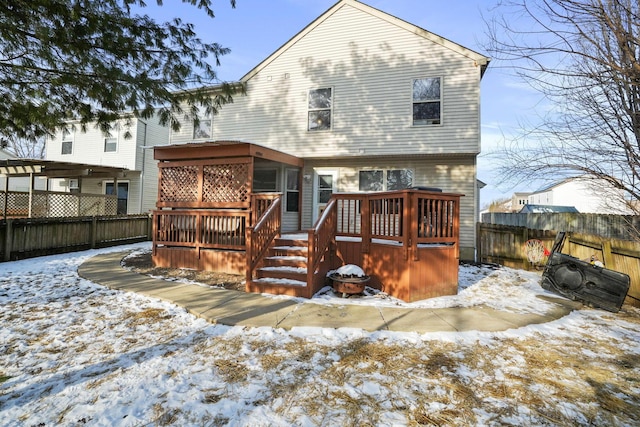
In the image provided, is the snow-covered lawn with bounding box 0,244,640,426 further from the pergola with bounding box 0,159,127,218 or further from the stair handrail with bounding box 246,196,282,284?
the pergola with bounding box 0,159,127,218

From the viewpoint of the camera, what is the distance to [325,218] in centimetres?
577

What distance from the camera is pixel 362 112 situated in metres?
8.98

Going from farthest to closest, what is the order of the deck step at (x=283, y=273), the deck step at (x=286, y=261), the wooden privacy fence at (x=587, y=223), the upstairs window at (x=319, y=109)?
1. the upstairs window at (x=319, y=109)
2. the wooden privacy fence at (x=587, y=223)
3. the deck step at (x=286, y=261)
4. the deck step at (x=283, y=273)

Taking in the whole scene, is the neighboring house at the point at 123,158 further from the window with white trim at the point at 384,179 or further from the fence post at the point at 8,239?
the window with white trim at the point at 384,179

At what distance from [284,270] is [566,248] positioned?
21.6ft

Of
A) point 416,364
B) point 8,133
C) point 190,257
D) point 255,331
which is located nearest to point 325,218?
point 255,331

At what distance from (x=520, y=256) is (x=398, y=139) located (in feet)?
15.0

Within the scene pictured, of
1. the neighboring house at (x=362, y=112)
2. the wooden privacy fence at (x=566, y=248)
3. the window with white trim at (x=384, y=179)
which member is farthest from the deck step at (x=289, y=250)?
the wooden privacy fence at (x=566, y=248)

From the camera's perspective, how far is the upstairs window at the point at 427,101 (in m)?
8.40

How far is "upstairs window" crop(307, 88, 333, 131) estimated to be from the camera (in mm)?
9352

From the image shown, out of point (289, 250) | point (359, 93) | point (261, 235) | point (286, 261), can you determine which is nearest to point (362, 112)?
point (359, 93)

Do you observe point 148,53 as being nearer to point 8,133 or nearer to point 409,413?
point 8,133

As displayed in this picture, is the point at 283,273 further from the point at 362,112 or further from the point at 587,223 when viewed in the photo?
the point at 587,223

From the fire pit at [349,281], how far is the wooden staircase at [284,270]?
21.5 inches
